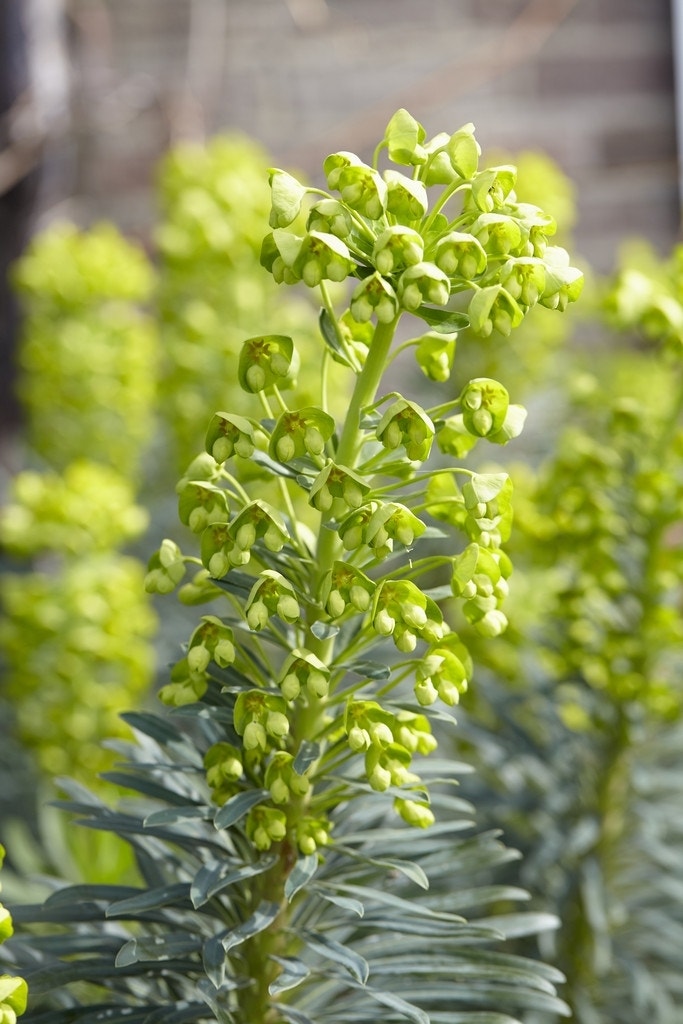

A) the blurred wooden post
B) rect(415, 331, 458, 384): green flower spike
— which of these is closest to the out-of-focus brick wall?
the blurred wooden post

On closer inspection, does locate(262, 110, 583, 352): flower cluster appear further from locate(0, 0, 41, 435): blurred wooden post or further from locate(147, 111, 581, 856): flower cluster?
locate(0, 0, 41, 435): blurred wooden post

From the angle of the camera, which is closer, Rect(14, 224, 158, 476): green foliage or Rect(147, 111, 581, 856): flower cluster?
Rect(147, 111, 581, 856): flower cluster

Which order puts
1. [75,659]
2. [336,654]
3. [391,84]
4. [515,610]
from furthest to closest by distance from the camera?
1. [391,84]
2. [515,610]
3. [75,659]
4. [336,654]

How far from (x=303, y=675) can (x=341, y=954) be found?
0.17m

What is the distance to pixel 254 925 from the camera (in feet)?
2.12

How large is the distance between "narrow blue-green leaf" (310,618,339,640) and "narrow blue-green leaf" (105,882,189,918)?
19 cm

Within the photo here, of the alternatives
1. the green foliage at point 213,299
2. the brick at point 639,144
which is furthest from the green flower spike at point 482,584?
the brick at point 639,144

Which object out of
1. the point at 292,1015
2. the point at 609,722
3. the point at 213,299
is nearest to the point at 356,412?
the point at 292,1015

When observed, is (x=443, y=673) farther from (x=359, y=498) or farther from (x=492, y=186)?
(x=492, y=186)

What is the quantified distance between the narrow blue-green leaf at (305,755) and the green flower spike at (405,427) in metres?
0.19

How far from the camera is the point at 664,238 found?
270cm

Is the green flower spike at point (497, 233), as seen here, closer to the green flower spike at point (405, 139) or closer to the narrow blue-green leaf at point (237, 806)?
the green flower spike at point (405, 139)

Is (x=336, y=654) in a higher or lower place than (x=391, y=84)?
lower

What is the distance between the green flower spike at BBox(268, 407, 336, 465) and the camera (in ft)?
1.96
